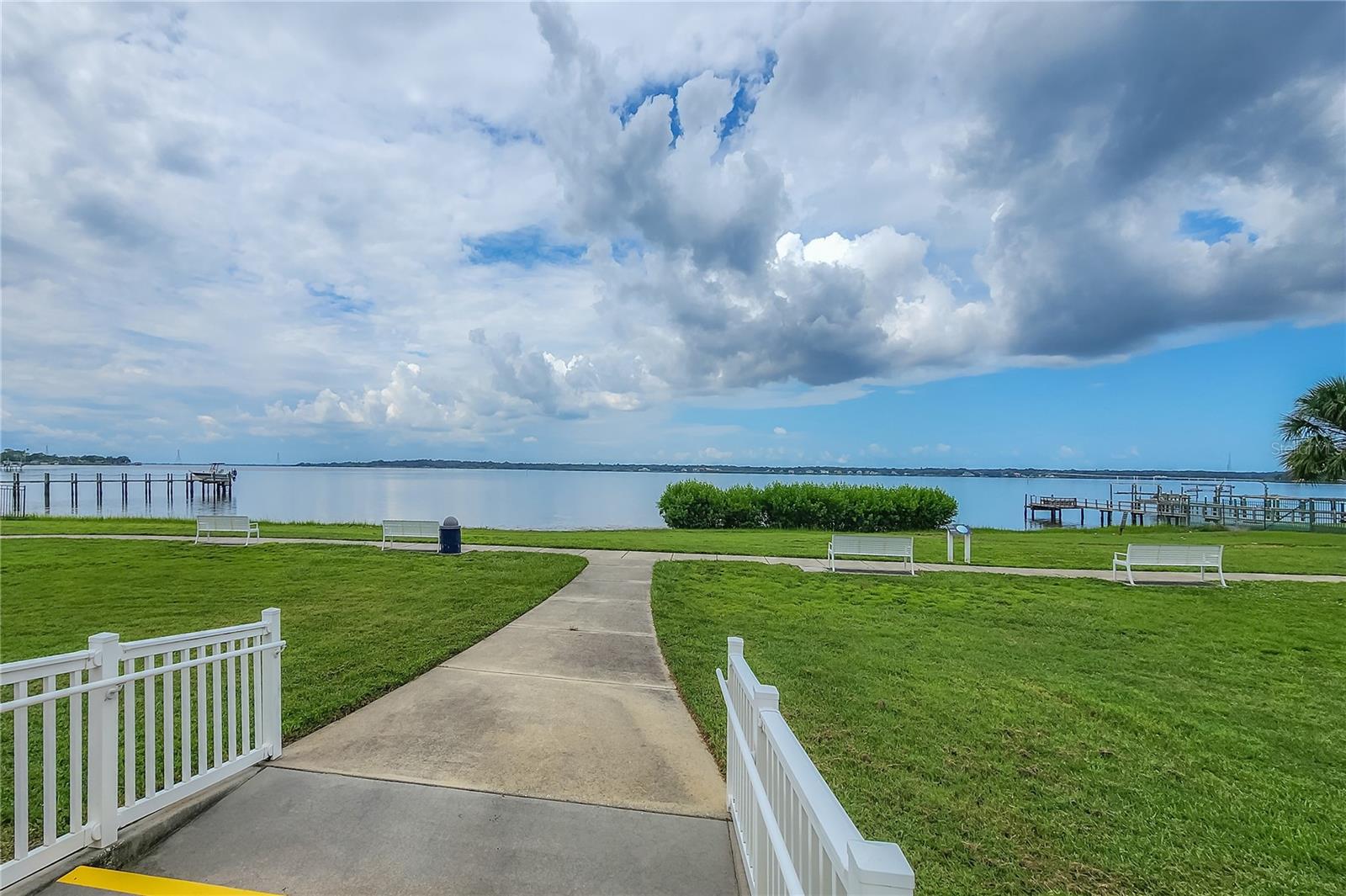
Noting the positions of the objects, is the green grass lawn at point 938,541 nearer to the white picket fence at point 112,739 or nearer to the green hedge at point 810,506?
the green hedge at point 810,506

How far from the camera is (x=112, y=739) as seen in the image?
3.18 metres

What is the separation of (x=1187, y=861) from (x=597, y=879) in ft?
9.76

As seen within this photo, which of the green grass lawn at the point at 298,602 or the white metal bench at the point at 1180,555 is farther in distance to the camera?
the white metal bench at the point at 1180,555

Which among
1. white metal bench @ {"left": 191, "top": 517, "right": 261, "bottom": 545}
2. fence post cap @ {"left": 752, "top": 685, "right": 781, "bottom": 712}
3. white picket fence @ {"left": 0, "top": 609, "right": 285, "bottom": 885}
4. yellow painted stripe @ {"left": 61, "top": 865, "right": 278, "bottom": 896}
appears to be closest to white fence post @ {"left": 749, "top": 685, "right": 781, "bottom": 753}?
fence post cap @ {"left": 752, "top": 685, "right": 781, "bottom": 712}

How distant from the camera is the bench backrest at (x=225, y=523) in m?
15.8

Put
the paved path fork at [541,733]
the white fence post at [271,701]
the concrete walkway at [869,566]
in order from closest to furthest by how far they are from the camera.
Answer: the paved path fork at [541,733], the white fence post at [271,701], the concrete walkway at [869,566]

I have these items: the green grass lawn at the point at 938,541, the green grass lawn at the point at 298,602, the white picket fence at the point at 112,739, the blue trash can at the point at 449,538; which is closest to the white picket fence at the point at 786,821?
the white picket fence at the point at 112,739

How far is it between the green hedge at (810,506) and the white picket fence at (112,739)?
69.6 ft

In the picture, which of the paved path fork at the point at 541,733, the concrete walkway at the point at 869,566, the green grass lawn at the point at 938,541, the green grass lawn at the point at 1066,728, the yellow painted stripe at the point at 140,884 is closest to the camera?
the yellow painted stripe at the point at 140,884

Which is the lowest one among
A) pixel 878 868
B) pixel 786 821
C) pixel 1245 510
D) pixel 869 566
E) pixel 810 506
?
pixel 869 566

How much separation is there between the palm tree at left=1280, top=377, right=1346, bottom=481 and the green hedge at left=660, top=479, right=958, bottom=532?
1028 cm

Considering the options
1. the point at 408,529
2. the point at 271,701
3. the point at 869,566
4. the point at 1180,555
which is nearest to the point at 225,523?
the point at 408,529

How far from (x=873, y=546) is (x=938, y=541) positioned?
7.67 metres

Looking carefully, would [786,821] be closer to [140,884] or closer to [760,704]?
[760,704]
